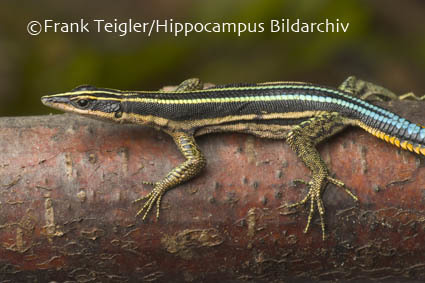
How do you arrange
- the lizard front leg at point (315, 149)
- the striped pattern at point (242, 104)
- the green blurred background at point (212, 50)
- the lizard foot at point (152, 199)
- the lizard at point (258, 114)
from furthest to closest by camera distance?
the green blurred background at point (212, 50), the striped pattern at point (242, 104), the lizard at point (258, 114), the lizard front leg at point (315, 149), the lizard foot at point (152, 199)

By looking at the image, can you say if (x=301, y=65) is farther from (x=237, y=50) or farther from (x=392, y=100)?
(x=392, y=100)

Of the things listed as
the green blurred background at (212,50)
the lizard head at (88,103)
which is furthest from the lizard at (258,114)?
the green blurred background at (212,50)

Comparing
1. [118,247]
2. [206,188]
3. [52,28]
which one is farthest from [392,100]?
[52,28]

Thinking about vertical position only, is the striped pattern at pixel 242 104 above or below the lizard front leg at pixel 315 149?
above

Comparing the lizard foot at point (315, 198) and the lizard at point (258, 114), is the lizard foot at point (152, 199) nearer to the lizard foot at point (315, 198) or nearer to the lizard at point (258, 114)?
the lizard at point (258, 114)

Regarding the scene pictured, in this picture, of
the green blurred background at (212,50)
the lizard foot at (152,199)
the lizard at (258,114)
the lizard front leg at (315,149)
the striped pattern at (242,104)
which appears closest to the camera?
the lizard foot at (152,199)

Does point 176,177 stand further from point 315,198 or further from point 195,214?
point 315,198

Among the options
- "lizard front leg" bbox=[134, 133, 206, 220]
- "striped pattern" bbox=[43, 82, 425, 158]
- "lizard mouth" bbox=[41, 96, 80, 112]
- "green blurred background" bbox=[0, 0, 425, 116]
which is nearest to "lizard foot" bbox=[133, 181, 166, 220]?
"lizard front leg" bbox=[134, 133, 206, 220]
